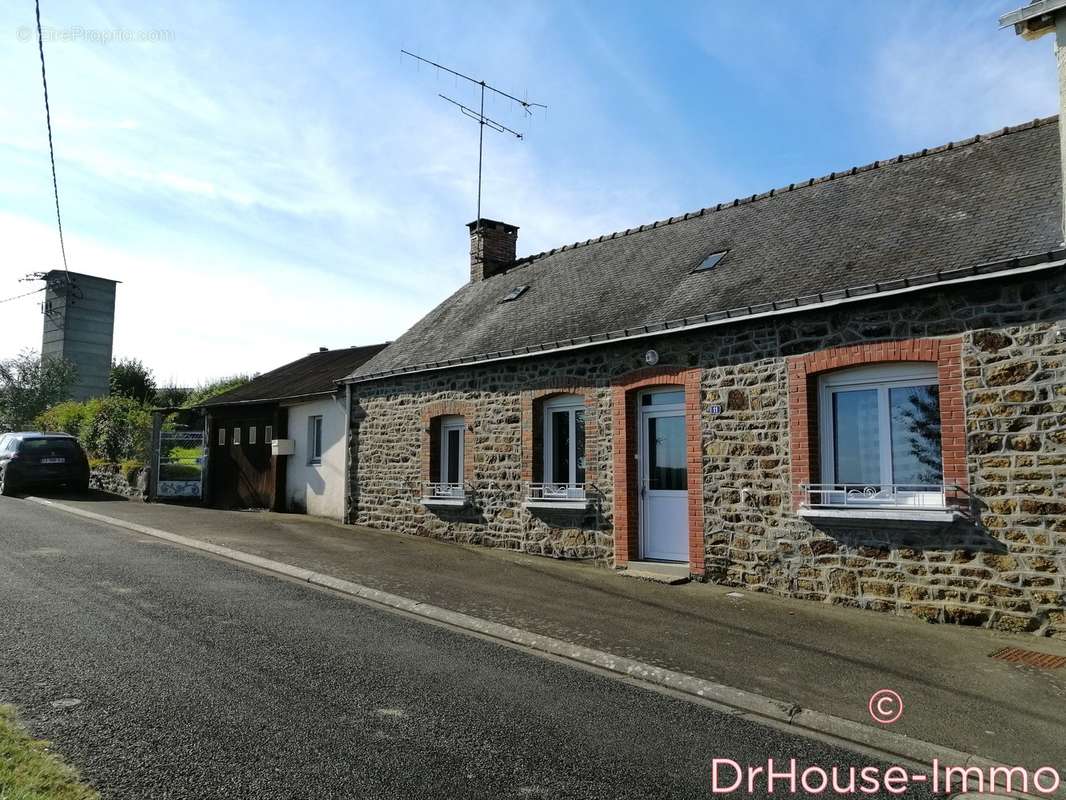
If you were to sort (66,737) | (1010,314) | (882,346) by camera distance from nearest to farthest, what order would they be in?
(66,737), (1010,314), (882,346)

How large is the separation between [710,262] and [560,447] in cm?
340

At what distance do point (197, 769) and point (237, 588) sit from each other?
4550mm

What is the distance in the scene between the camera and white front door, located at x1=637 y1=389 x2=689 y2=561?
9656mm

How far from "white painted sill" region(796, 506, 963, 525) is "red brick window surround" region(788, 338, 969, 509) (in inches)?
10.4

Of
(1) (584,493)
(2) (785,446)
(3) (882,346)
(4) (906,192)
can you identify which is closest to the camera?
(3) (882,346)

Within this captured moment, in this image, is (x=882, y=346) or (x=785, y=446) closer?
(x=882, y=346)

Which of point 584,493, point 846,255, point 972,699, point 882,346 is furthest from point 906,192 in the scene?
point 972,699

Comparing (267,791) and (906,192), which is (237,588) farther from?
(906,192)

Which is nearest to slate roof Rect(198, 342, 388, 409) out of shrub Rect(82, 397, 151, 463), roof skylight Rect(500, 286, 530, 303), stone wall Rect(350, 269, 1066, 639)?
shrub Rect(82, 397, 151, 463)

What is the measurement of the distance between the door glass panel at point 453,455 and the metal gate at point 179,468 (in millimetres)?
9099

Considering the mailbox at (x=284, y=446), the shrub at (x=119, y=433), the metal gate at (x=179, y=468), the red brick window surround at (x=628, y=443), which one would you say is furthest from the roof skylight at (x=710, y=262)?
the shrub at (x=119, y=433)

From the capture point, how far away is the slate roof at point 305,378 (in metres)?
16.8

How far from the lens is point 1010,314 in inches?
278

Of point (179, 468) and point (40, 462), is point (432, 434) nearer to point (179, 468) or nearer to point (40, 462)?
point (179, 468)
